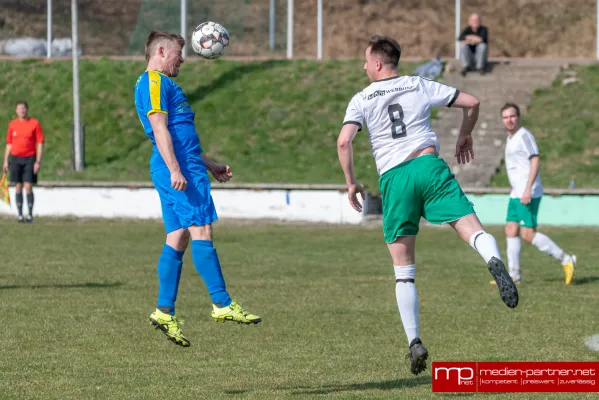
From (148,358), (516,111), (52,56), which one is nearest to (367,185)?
(516,111)

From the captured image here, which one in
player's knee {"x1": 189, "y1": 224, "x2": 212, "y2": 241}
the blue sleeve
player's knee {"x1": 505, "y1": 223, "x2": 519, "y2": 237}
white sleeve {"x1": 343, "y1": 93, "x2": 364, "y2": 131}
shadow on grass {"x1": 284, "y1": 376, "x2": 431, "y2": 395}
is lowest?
shadow on grass {"x1": 284, "y1": 376, "x2": 431, "y2": 395}

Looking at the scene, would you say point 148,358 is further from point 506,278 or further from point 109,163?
point 109,163

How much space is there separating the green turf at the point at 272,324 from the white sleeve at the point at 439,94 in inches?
76.0

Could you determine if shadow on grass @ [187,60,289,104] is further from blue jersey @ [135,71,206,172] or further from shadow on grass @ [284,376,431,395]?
shadow on grass @ [284,376,431,395]

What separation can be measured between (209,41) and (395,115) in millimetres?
2219

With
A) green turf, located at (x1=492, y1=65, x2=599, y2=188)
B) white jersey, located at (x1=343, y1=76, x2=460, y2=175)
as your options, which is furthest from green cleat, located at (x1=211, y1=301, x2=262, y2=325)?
green turf, located at (x1=492, y1=65, x2=599, y2=188)

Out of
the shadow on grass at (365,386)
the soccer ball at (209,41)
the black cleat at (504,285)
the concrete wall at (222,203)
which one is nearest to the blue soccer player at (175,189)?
the shadow on grass at (365,386)

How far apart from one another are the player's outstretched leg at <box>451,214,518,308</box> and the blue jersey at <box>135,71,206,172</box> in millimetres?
1885

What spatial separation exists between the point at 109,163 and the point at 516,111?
16.8 metres

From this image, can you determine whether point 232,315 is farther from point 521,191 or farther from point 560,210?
point 560,210

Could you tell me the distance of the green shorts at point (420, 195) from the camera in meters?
7.77

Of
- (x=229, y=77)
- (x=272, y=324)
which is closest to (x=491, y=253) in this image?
(x=272, y=324)

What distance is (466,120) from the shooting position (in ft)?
26.8

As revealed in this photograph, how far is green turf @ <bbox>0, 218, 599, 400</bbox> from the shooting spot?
784 centimetres
